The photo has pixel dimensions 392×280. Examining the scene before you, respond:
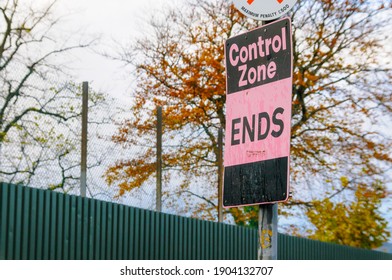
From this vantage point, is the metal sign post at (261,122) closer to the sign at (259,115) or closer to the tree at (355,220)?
the sign at (259,115)

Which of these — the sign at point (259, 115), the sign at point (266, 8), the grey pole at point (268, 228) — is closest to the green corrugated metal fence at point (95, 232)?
the sign at point (259, 115)

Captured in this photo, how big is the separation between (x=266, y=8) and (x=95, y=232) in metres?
4.03

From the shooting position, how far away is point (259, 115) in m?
8.12

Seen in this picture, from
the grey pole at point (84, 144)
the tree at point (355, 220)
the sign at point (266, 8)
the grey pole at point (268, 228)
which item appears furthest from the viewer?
the tree at point (355, 220)

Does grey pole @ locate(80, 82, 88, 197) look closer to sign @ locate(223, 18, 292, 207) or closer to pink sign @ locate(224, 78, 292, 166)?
sign @ locate(223, 18, 292, 207)

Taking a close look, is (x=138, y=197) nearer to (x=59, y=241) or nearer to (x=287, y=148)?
(x=59, y=241)

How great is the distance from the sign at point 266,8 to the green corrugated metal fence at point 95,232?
3.17m

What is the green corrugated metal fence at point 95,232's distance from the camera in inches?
382

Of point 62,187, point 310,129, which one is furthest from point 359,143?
point 62,187

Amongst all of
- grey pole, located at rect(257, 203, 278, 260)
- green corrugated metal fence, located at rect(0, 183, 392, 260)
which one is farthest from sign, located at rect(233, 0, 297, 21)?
green corrugated metal fence, located at rect(0, 183, 392, 260)

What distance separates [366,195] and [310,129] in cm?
249

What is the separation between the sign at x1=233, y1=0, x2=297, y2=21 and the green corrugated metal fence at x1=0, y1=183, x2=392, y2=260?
3169 mm

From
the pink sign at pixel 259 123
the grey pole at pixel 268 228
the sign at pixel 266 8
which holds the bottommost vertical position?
the grey pole at pixel 268 228

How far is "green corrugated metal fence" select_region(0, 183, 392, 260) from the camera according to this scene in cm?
970
